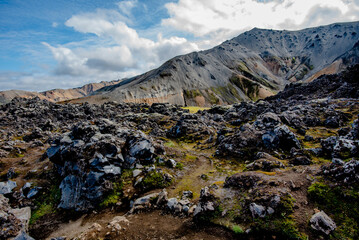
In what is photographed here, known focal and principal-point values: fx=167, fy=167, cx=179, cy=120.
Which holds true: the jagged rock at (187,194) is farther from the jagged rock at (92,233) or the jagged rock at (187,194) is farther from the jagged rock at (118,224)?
the jagged rock at (92,233)

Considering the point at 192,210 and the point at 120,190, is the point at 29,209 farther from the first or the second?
the point at 192,210

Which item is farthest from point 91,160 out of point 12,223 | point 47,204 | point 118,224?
point 118,224

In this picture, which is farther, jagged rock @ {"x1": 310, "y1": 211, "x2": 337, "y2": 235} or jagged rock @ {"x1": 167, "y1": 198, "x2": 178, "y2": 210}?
jagged rock @ {"x1": 167, "y1": 198, "x2": 178, "y2": 210}

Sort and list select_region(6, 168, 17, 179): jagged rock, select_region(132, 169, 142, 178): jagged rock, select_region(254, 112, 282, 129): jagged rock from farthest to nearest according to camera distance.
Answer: select_region(254, 112, 282, 129): jagged rock < select_region(6, 168, 17, 179): jagged rock < select_region(132, 169, 142, 178): jagged rock

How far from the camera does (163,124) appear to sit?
164ft

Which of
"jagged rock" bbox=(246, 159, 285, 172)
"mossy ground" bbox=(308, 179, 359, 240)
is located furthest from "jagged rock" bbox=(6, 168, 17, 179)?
"mossy ground" bbox=(308, 179, 359, 240)

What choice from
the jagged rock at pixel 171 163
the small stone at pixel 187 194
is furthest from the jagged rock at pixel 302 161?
the jagged rock at pixel 171 163

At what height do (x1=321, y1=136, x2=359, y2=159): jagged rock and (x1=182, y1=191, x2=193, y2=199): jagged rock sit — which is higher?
(x1=321, y1=136, x2=359, y2=159): jagged rock

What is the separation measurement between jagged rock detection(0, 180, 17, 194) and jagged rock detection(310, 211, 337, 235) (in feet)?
78.2

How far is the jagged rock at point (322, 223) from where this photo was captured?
8.00 m

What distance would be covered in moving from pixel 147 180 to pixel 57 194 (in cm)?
854

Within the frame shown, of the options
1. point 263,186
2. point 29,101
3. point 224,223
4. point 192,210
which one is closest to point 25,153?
point 192,210

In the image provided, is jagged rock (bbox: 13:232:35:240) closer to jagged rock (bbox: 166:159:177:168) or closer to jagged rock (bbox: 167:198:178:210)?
jagged rock (bbox: 167:198:178:210)

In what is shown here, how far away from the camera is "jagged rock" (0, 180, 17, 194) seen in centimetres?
1555
